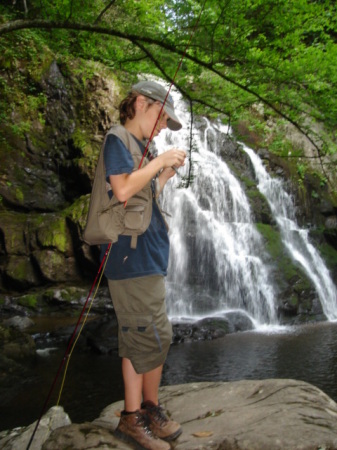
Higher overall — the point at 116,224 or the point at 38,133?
the point at 38,133

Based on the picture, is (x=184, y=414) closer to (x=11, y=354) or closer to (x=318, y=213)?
(x=11, y=354)

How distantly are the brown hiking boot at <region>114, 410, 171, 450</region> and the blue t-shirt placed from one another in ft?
2.84

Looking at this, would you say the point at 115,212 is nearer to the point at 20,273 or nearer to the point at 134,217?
the point at 134,217

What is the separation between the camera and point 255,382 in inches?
145

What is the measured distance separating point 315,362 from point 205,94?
5095 millimetres

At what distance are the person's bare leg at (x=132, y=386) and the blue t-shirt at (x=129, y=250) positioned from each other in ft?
1.89

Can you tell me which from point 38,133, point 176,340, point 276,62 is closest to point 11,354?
point 176,340

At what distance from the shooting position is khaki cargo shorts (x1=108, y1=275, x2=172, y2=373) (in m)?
2.45

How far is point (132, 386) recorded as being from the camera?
2.52m

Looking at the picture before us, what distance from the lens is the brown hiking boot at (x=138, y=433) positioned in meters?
2.42

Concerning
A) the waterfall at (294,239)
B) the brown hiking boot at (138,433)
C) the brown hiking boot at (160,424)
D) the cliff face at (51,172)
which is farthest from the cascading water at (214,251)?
the brown hiking boot at (138,433)

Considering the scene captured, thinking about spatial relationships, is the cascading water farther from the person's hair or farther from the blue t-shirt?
the blue t-shirt

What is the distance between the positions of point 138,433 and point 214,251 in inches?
415

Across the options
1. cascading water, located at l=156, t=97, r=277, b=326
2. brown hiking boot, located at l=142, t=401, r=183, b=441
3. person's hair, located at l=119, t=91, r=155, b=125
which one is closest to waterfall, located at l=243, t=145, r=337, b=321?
cascading water, located at l=156, t=97, r=277, b=326
